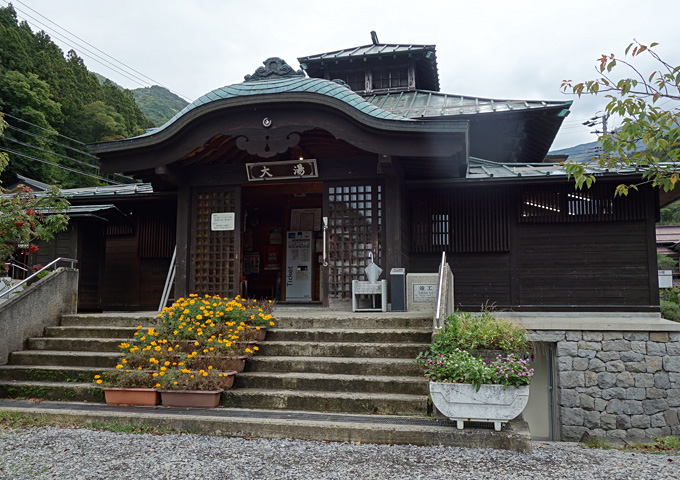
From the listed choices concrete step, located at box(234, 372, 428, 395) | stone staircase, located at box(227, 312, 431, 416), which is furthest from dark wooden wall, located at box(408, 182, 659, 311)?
concrete step, located at box(234, 372, 428, 395)

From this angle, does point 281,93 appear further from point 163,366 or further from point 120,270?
point 120,270

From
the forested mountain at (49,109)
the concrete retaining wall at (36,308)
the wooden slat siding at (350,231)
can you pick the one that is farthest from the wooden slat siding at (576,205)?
the forested mountain at (49,109)

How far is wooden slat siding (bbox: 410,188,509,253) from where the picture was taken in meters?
10.6

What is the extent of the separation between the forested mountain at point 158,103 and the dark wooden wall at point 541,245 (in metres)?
34.7

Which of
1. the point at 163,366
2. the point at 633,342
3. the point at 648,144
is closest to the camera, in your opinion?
the point at 648,144

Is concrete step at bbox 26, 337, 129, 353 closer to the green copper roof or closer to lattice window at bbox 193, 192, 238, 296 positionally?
lattice window at bbox 193, 192, 238, 296

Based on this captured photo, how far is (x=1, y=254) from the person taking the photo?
7.81 m

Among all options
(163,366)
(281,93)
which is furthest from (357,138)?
(163,366)

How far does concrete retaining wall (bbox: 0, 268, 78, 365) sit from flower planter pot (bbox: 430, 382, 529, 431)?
615cm

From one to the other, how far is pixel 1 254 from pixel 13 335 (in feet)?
4.30

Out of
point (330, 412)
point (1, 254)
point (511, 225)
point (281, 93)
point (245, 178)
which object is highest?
point (281, 93)

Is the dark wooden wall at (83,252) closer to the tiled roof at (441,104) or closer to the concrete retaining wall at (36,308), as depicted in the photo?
the concrete retaining wall at (36,308)

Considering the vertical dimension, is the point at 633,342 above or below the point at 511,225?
below

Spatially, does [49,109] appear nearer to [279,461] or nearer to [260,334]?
[260,334]
